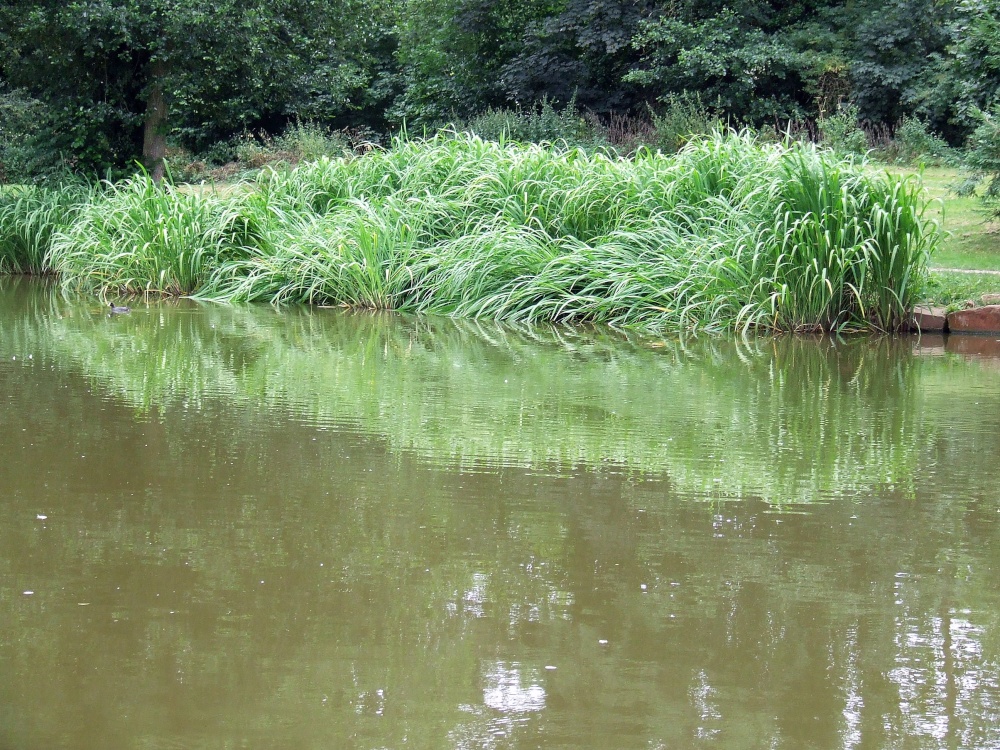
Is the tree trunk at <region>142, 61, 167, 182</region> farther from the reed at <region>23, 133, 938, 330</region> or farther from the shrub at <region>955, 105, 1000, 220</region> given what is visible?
the shrub at <region>955, 105, 1000, 220</region>

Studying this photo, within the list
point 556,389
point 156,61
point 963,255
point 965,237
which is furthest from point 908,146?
point 556,389

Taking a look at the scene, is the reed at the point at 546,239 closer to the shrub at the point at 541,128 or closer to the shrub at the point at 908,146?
the shrub at the point at 541,128

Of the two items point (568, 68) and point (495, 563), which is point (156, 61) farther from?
point (495, 563)

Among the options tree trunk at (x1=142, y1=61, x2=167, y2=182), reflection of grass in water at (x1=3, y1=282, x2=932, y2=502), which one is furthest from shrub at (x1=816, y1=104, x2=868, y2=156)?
tree trunk at (x1=142, y1=61, x2=167, y2=182)

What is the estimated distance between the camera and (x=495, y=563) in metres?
3.27

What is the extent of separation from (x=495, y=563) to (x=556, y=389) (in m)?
2.73

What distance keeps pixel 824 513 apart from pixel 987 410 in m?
2.16

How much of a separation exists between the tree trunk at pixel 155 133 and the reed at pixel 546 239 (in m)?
6.73

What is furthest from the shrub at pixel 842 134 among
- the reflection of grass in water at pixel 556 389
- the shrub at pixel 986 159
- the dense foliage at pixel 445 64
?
the reflection of grass in water at pixel 556 389

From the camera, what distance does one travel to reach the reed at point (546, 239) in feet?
26.9

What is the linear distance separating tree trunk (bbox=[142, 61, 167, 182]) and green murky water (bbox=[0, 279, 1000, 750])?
43.6 ft

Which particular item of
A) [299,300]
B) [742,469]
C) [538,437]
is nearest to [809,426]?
[742,469]

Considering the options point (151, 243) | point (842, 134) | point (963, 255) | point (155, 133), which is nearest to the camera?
point (963, 255)

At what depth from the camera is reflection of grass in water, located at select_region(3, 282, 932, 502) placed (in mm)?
4516
